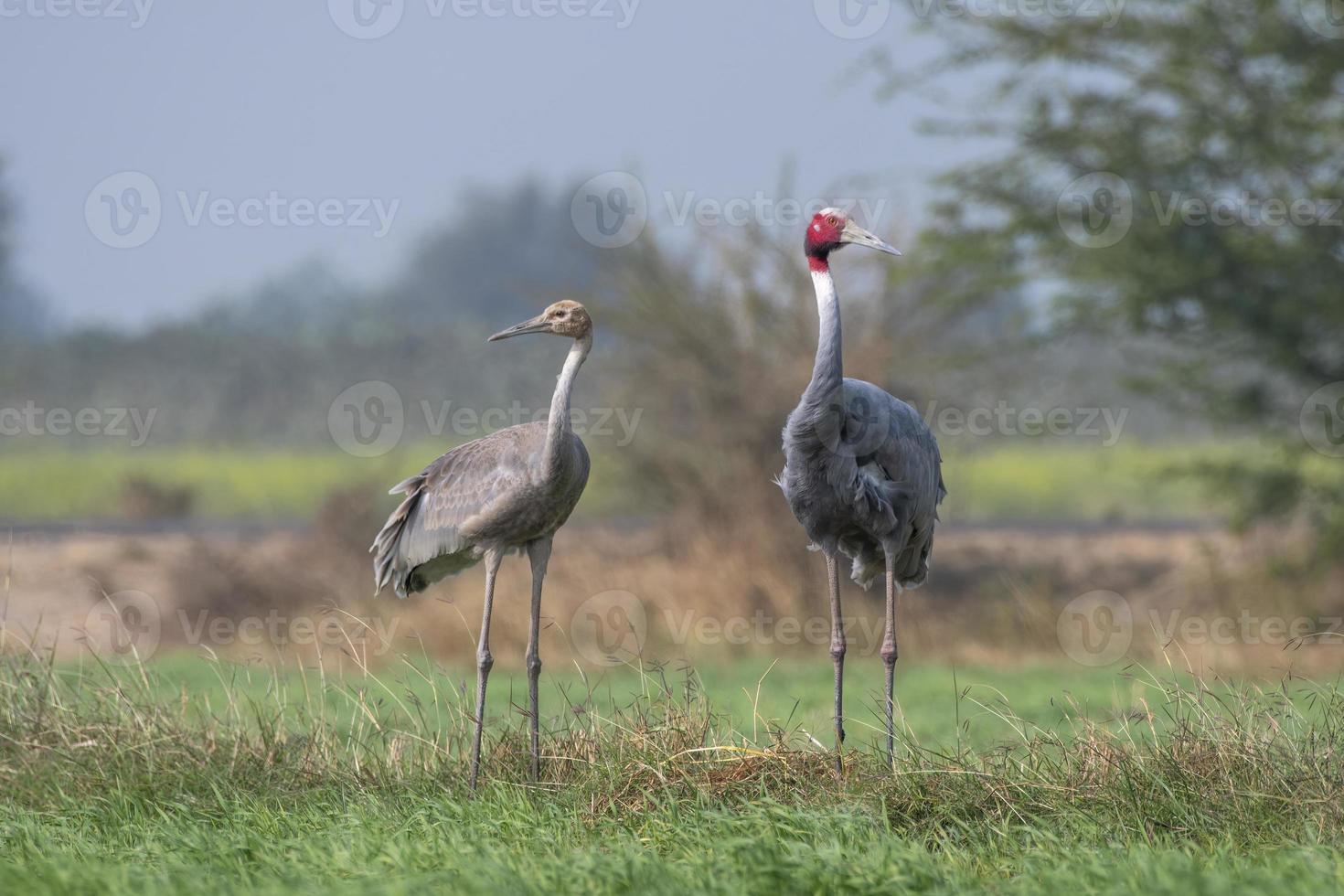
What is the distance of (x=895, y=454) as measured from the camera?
7.52 m

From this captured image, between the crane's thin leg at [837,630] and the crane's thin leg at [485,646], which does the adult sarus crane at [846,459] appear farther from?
the crane's thin leg at [485,646]

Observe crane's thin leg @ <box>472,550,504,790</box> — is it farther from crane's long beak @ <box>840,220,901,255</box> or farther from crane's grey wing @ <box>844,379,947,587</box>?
crane's long beak @ <box>840,220,901,255</box>

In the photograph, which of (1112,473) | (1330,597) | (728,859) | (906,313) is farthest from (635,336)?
(1112,473)

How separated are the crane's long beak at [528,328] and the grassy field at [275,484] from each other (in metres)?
19.7

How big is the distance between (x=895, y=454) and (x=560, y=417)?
1561 millimetres

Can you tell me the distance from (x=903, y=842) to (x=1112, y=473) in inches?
1210

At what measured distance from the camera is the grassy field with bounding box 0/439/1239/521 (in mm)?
29812

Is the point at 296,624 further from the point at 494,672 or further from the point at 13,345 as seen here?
the point at 13,345

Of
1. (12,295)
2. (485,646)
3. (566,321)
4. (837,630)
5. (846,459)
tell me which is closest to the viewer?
(846,459)

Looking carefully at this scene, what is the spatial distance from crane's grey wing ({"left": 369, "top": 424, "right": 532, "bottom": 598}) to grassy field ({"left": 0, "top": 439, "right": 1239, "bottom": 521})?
18.5 m

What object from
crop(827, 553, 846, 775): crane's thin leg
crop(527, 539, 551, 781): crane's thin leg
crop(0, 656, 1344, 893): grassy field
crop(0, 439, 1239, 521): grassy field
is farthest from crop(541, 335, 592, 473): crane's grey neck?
crop(0, 439, 1239, 521): grassy field

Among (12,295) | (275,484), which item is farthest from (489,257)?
(275,484)

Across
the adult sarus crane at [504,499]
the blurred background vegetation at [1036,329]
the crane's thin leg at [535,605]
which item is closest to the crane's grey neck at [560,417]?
the adult sarus crane at [504,499]

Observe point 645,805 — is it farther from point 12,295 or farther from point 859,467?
point 12,295
